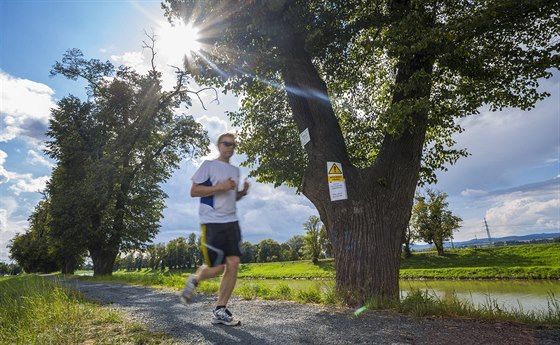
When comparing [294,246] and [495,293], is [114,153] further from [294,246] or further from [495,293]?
[294,246]

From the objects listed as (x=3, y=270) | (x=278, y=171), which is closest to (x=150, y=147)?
(x=278, y=171)

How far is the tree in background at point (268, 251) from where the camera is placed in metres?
88.9

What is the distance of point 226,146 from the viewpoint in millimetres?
4508

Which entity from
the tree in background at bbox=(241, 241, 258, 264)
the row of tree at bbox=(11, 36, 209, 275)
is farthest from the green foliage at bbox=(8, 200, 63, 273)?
the tree in background at bbox=(241, 241, 258, 264)

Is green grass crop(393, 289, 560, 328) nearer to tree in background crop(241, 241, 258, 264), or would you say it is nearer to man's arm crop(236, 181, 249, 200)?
man's arm crop(236, 181, 249, 200)

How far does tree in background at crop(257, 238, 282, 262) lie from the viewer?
292 feet

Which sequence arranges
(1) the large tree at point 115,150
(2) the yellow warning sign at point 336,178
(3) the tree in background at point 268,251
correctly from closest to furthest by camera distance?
(2) the yellow warning sign at point 336,178
(1) the large tree at point 115,150
(3) the tree in background at point 268,251

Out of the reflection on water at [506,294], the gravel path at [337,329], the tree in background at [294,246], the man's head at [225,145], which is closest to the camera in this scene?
the gravel path at [337,329]

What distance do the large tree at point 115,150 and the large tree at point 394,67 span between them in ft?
53.8

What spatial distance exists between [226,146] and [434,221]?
49048 mm

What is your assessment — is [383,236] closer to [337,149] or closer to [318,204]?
[318,204]

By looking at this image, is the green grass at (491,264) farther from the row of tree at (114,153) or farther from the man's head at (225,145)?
the man's head at (225,145)

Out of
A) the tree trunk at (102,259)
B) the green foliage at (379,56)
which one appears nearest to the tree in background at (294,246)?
the tree trunk at (102,259)

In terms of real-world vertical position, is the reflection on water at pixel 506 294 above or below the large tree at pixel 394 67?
below
